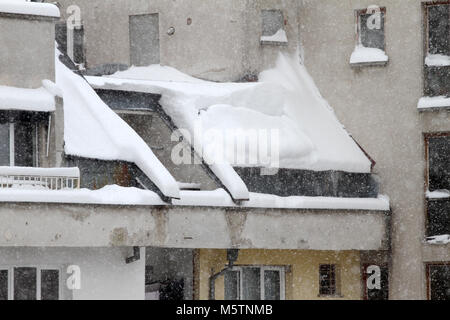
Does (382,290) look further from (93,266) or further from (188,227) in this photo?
(93,266)

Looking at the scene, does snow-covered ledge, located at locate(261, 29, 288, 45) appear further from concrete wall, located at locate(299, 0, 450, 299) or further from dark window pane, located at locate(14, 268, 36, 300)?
dark window pane, located at locate(14, 268, 36, 300)

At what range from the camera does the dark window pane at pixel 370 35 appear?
98.3ft

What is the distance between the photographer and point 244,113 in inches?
1126

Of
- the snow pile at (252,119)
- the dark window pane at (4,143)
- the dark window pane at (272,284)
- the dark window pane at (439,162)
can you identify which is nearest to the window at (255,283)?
the dark window pane at (272,284)

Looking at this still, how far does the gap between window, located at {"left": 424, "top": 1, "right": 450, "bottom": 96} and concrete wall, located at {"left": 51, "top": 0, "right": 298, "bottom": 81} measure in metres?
3.44

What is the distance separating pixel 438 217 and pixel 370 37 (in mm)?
4586

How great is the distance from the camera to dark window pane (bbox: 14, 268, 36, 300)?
78.8ft

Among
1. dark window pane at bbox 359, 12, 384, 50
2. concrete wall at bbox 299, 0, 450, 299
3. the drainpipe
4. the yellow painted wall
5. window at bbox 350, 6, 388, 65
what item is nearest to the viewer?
the drainpipe

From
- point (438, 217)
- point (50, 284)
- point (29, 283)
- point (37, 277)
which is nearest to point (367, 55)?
point (438, 217)

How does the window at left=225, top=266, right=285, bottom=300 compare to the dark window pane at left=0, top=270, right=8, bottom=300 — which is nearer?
the dark window pane at left=0, top=270, right=8, bottom=300

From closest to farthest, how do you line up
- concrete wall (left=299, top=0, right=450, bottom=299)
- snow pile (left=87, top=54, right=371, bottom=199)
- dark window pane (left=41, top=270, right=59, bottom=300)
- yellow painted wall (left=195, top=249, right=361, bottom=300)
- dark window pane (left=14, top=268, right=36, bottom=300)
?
dark window pane (left=14, top=268, right=36, bottom=300) < dark window pane (left=41, top=270, right=59, bottom=300) < snow pile (left=87, top=54, right=371, bottom=199) < yellow painted wall (left=195, top=249, right=361, bottom=300) < concrete wall (left=299, top=0, right=450, bottom=299)

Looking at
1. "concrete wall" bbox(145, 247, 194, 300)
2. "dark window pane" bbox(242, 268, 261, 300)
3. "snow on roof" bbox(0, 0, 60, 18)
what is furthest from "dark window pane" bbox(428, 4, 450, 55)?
"snow on roof" bbox(0, 0, 60, 18)

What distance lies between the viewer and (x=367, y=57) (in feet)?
98.0
